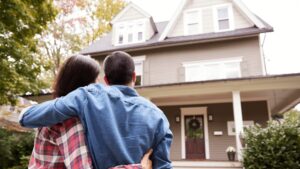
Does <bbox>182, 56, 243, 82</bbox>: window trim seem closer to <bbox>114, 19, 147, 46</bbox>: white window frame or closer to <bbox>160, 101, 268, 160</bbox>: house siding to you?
<bbox>160, 101, 268, 160</bbox>: house siding

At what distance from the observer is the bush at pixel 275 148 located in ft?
19.1

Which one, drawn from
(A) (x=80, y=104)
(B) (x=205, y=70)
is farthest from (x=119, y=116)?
(B) (x=205, y=70)

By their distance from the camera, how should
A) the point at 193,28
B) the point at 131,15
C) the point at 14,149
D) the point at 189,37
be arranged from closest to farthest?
the point at 14,149
the point at 189,37
the point at 193,28
the point at 131,15

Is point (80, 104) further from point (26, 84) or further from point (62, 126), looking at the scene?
point (26, 84)

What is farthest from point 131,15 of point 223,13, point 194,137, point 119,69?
point 119,69

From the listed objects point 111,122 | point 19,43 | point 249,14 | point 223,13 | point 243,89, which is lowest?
point 111,122

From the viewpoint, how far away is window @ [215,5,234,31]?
1091 centimetres

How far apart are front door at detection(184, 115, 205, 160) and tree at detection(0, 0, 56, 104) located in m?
6.00

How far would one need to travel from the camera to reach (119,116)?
3.72 feet

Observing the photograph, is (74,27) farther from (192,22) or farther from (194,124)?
(194,124)

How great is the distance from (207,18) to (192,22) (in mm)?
686

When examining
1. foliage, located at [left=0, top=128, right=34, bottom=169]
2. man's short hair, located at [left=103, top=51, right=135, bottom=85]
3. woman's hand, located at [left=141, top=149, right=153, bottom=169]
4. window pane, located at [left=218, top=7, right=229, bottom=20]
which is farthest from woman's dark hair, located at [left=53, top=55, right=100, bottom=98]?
window pane, located at [left=218, top=7, right=229, bottom=20]

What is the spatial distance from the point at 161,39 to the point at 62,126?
10422 mm

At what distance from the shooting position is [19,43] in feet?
23.5
